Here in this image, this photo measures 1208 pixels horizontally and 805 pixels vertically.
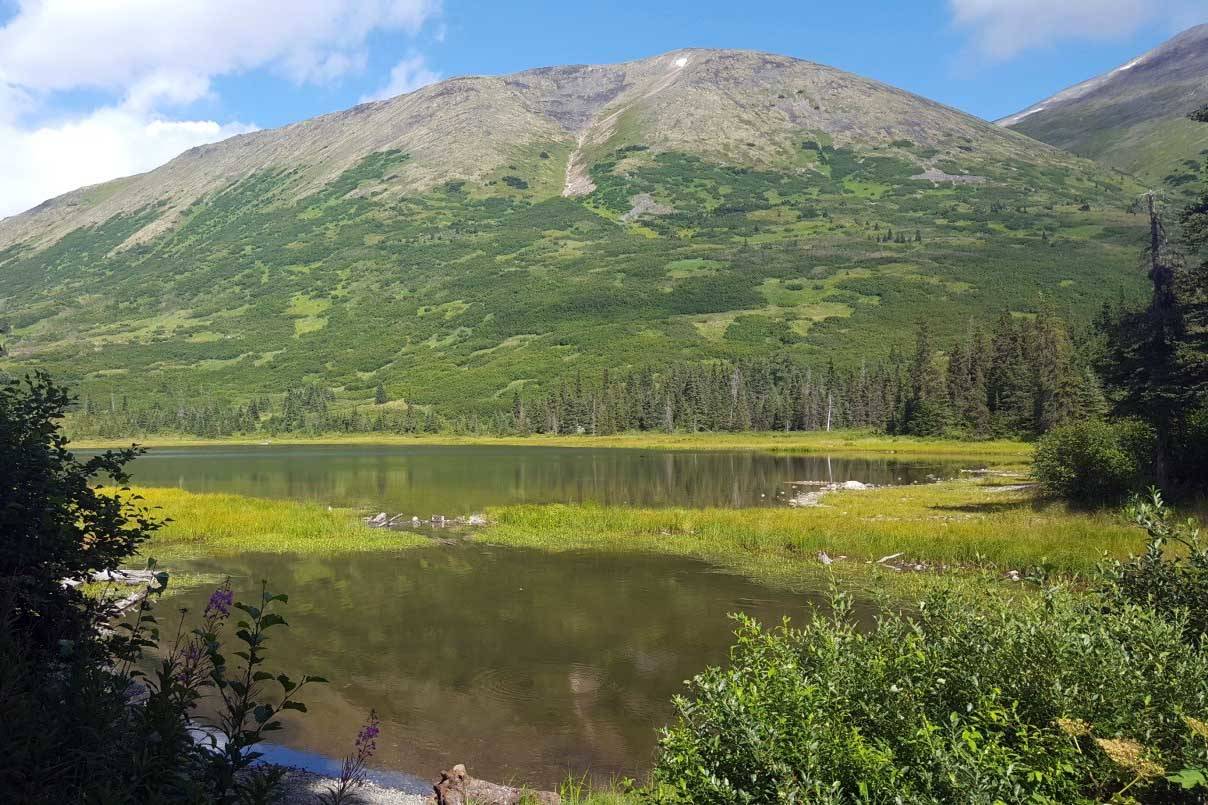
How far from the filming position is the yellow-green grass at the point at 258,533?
1252 inches

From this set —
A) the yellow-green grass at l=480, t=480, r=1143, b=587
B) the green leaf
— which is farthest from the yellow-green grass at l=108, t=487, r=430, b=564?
the green leaf

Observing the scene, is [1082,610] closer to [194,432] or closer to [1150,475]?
[1150,475]

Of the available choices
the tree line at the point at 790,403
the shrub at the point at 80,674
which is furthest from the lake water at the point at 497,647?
the tree line at the point at 790,403

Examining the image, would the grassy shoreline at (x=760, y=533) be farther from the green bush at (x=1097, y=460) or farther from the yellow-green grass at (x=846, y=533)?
the green bush at (x=1097, y=460)

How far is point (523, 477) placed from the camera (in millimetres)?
65062

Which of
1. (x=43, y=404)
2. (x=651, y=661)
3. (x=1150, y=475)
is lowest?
(x=651, y=661)

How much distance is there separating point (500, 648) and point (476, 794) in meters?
8.45

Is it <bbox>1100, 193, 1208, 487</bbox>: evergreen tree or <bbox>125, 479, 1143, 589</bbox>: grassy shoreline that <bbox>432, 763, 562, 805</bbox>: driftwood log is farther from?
<bbox>1100, 193, 1208, 487</bbox>: evergreen tree

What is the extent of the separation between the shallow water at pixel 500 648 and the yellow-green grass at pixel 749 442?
59449 millimetres

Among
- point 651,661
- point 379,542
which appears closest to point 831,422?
point 379,542

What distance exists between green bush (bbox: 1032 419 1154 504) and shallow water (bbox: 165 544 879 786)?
784 inches

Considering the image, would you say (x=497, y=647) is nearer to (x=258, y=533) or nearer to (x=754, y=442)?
(x=258, y=533)

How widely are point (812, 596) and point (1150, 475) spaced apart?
19.9 m

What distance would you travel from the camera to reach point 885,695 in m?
7.34
